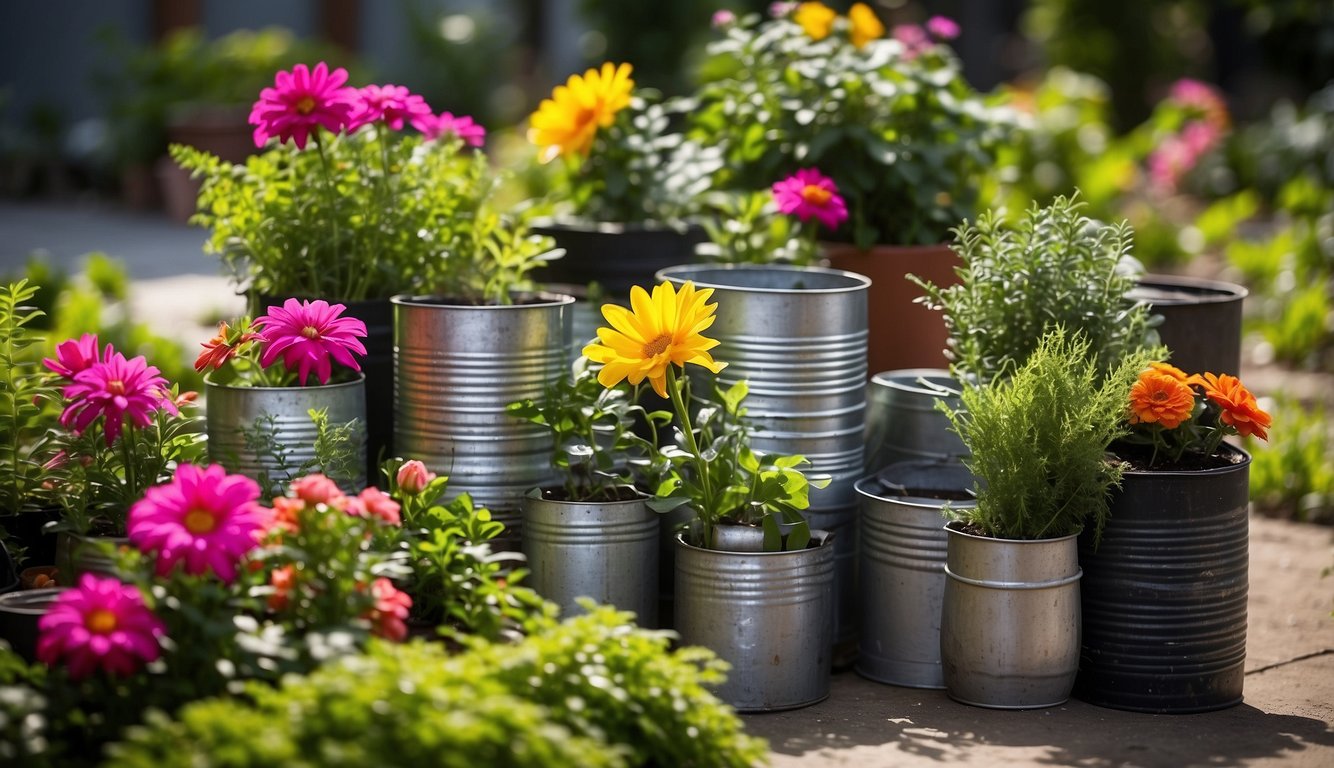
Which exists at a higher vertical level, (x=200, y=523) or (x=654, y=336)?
(x=654, y=336)

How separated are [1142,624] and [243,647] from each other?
1823 mm

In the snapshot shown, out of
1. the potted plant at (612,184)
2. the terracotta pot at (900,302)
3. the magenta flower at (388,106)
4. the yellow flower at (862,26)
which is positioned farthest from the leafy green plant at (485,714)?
the yellow flower at (862,26)

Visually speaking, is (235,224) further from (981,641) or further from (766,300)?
(981,641)

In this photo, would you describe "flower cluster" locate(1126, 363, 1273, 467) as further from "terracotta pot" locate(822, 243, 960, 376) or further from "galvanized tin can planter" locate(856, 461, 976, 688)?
"terracotta pot" locate(822, 243, 960, 376)

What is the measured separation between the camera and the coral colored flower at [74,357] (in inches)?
110

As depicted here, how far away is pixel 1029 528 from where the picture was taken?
3121 millimetres

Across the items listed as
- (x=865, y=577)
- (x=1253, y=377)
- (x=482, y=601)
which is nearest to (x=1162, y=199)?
(x=1253, y=377)

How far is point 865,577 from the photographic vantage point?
347cm

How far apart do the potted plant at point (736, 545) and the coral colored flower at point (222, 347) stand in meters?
0.72

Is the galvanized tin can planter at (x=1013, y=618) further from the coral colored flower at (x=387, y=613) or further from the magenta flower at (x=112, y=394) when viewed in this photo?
the magenta flower at (x=112, y=394)

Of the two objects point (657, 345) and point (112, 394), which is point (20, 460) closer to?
point (112, 394)

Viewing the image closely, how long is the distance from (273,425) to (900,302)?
5.89 ft

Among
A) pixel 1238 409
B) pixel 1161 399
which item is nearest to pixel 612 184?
pixel 1161 399

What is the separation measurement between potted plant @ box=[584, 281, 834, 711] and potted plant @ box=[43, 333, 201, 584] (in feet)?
2.81
